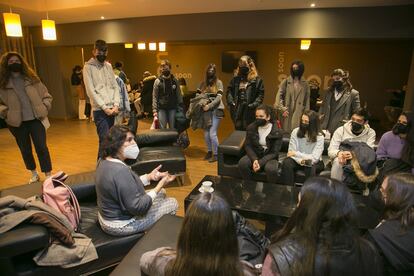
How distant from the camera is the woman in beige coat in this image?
3.18 m

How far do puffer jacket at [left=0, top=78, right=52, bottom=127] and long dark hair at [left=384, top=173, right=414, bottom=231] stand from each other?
352cm

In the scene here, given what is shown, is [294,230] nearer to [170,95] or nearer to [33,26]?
[170,95]

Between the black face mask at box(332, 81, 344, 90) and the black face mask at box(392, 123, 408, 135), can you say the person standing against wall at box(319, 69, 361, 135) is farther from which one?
the black face mask at box(392, 123, 408, 135)

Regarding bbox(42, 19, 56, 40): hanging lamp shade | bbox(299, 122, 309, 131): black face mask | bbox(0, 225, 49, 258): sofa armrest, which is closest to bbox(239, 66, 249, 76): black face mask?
bbox(299, 122, 309, 131): black face mask

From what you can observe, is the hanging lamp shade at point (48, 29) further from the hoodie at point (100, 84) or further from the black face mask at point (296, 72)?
the black face mask at point (296, 72)

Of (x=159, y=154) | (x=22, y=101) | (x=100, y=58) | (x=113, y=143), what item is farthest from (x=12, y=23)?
(x=113, y=143)

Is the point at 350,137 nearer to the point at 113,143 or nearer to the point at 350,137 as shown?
the point at 350,137

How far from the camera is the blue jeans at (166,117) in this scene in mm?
4633

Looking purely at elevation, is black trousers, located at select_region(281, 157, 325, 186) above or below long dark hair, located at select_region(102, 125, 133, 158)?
below

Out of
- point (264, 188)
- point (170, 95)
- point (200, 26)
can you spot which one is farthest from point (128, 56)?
point (264, 188)

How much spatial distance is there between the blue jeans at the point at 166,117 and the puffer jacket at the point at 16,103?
171 centimetres

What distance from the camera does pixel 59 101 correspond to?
7.85 meters

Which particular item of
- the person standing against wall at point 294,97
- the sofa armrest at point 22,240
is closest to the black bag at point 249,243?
the sofa armrest at point 22,240

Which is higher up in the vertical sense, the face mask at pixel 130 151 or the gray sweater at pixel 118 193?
the face mask at pixel 130 151
